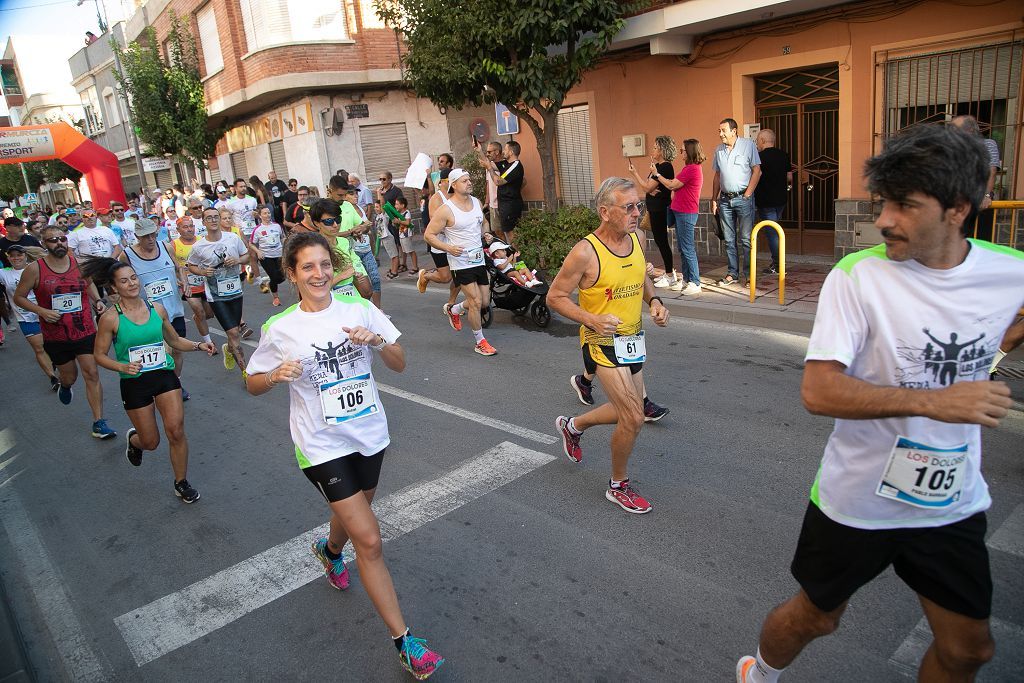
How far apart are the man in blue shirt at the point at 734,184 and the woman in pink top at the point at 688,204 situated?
32 cm

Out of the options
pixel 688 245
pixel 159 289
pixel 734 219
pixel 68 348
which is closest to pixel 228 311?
pixel 159 289

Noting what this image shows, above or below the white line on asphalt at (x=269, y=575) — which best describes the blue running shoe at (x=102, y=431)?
above

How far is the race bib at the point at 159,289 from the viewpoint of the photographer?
7293 mm

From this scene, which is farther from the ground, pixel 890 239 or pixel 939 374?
pixel 890 239

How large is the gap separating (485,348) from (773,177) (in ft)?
15.5

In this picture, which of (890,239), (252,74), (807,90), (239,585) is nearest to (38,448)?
(239,585)

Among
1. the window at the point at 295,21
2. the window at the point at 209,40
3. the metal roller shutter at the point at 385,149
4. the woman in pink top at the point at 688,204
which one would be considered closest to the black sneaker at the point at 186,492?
the woman in pink top at the point at 688,204

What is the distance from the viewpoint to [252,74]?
20375 mm

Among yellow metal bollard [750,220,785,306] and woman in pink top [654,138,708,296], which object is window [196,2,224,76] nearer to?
woman in pink top [654,138,708,296]

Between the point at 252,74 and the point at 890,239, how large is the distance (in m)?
21.2

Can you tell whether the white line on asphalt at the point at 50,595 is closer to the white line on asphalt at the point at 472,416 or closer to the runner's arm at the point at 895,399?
the white line on asphalt at the point at 472,416

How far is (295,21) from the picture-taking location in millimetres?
19344

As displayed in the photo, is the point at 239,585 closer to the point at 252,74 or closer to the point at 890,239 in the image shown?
the point at 890,239

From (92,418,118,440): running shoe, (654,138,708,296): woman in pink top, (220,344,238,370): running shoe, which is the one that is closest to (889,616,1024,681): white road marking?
(92,418,118,440): running shoe
